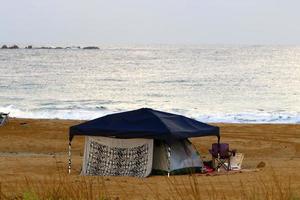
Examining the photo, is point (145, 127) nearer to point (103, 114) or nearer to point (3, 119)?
point (3, 119)

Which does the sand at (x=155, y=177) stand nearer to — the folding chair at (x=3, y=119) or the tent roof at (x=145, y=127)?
the folding chair at (x=3, y=119)

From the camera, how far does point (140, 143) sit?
1431 cm

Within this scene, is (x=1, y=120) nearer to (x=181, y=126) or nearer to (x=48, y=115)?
(x=48, y=115)

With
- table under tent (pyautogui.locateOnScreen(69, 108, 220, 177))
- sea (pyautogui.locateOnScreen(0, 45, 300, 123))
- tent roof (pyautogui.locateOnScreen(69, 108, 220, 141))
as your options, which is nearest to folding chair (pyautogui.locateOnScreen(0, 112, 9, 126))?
sea (pyautogui.locateOnScreen(0, 45, 300, 123))

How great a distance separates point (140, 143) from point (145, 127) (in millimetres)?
549

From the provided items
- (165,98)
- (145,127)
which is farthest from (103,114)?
(145,127)

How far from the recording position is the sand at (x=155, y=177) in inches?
479

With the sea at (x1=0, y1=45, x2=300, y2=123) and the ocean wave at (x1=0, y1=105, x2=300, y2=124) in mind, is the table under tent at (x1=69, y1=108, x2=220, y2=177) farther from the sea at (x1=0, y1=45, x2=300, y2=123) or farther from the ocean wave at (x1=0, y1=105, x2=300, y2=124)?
the sea at (x1=0, y1=45, x2=300, y2=123)

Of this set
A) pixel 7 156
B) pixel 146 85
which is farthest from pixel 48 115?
pixel 146 85

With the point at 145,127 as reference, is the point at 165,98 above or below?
below

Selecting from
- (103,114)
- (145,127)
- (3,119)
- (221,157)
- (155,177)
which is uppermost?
(145,127)

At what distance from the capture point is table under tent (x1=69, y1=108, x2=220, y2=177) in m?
13.9

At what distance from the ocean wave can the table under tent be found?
16631 millimetres

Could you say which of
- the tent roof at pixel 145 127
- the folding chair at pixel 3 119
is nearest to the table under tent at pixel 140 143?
the tent roof at pixel 145 127
